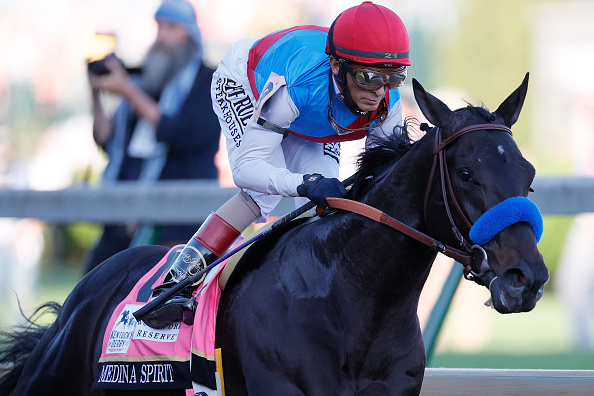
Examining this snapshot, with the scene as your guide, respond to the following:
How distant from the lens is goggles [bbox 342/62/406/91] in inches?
120

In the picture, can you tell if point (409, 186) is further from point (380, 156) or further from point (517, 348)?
point (517, 348)

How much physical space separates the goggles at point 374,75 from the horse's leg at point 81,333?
1311mm

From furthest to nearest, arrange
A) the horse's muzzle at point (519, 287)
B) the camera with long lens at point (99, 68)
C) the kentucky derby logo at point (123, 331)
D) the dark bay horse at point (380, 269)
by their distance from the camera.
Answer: the camera with long lens at point (99, 68) → the kentucky derby logo at point (123, 331) → the dark bay horse at point (380, 269) → the horse's muzzle at point (519, 287)

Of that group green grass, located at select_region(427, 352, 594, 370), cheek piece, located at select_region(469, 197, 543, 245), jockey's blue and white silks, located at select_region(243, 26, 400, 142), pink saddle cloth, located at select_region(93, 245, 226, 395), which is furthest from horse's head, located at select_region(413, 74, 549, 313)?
green grass, located at select_region(427, 352, 594, 370)

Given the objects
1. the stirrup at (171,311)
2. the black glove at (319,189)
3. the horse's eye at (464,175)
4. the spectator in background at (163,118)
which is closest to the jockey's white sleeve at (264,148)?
the black glove at (319,189)

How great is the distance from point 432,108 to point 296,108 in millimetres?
606

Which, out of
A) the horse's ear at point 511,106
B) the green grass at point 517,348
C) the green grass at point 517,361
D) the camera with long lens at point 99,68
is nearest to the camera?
the horse's ear at point 511,106

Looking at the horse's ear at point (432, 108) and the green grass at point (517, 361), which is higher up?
the horse's ear at point (432, 108)

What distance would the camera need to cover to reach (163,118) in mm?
5617

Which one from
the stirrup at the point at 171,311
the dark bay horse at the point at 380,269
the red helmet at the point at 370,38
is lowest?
the stirrup at the point at 171,311

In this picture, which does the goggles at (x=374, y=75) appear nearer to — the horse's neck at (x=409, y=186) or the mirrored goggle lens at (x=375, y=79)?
the mirrored goggle lens at (x=375, y=79)

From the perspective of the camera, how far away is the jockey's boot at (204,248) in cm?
328

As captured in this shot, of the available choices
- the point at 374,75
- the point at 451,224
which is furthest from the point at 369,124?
the point at 451,224

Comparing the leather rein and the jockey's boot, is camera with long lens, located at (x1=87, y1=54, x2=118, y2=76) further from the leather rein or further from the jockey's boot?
the leather rein
